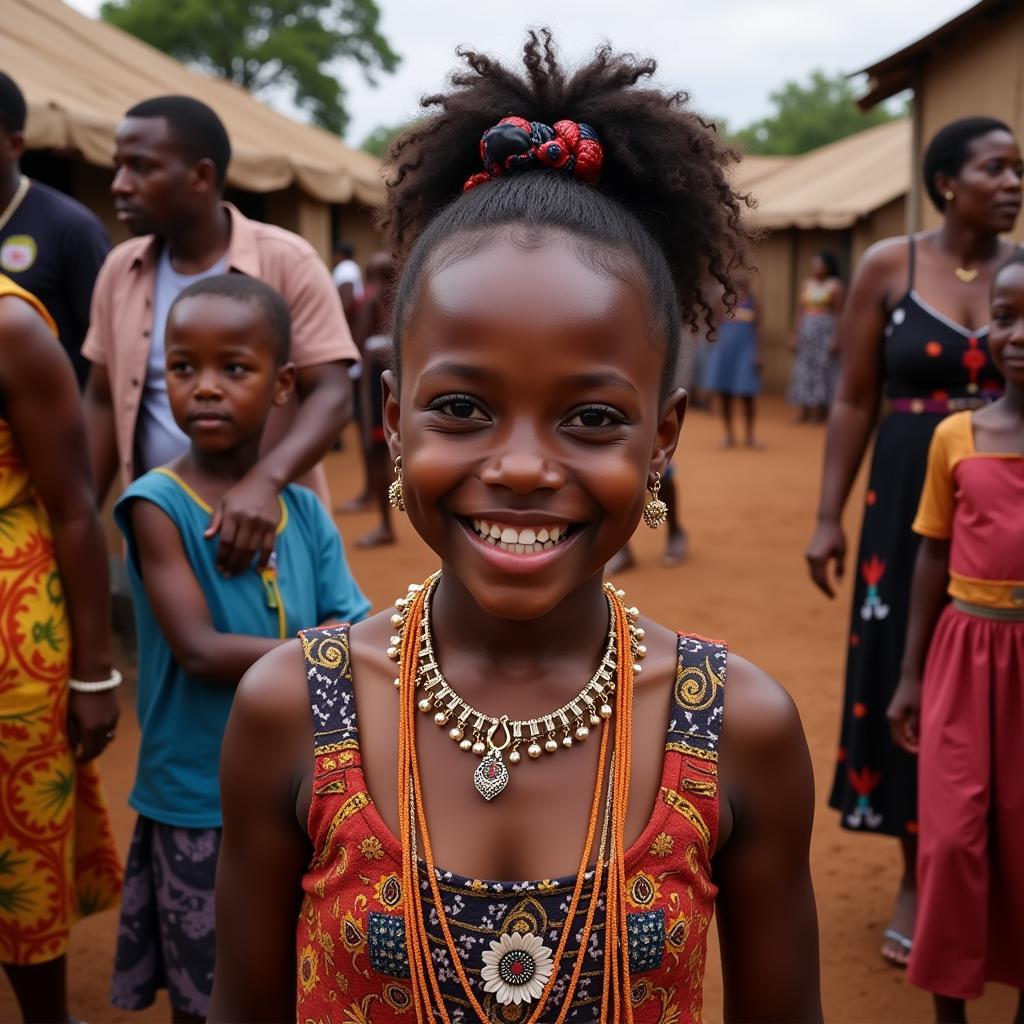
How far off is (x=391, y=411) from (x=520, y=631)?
0.34 m

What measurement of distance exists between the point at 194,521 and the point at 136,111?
4.94ft

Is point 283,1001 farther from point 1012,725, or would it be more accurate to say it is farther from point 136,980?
point 1012,725

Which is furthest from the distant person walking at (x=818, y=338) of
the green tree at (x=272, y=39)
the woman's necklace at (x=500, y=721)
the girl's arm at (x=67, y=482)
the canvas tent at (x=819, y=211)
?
the green tree at (x=272, y=39)

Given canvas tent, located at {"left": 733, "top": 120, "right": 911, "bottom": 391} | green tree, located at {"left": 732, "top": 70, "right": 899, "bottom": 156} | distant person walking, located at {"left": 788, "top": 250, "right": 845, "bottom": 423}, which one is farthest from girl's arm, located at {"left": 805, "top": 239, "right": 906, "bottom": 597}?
green tree, located at {"left": 732, "top": 70, "right": 899, "bottom": 156}

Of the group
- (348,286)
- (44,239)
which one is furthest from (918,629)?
(348,286)

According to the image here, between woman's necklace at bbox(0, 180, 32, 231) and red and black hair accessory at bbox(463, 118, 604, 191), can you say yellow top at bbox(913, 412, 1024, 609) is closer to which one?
red and black hair accessory at bbox(463, 118, 604, 191)

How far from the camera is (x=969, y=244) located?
3.62 meters

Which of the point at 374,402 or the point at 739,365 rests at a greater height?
the point at 739,365

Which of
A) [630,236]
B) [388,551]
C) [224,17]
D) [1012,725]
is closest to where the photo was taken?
[630,236]

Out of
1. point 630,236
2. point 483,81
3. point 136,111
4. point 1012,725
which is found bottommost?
point 1012,725

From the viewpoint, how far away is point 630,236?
147cm

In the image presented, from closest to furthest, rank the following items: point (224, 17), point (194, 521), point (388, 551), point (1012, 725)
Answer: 1. point (194, 521)
2. point (1012, 725)
3. point (388, 551)
4. point (224, 17)

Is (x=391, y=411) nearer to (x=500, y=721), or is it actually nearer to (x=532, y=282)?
(x=532, y=282)

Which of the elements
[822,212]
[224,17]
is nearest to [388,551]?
[822,212]
